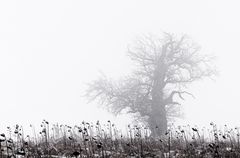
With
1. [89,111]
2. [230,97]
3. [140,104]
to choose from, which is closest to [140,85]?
[140,104]

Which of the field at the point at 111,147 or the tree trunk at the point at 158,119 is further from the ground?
the tree trunk at the point at 158,119

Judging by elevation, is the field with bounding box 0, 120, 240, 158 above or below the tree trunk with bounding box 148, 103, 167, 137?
below

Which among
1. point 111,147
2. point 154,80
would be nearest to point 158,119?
point 154,80

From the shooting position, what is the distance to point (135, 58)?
97.8 feet

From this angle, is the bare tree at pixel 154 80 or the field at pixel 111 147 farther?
the bare tree at pixel 154 80

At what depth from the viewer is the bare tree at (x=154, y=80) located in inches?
1104

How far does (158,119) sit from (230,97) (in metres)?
143

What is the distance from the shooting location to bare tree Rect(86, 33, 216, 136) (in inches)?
1104

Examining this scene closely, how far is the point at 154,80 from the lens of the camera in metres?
28.7

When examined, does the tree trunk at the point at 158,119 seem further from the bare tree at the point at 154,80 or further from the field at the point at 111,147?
the field at the point at 111,147

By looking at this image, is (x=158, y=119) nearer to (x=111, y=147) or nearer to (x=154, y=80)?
(x=154, y=80)

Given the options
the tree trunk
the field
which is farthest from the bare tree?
the field

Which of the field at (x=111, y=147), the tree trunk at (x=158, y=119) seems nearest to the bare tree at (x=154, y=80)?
the tree trunk at (x=158, y=119)

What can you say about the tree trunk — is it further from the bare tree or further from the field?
the field
